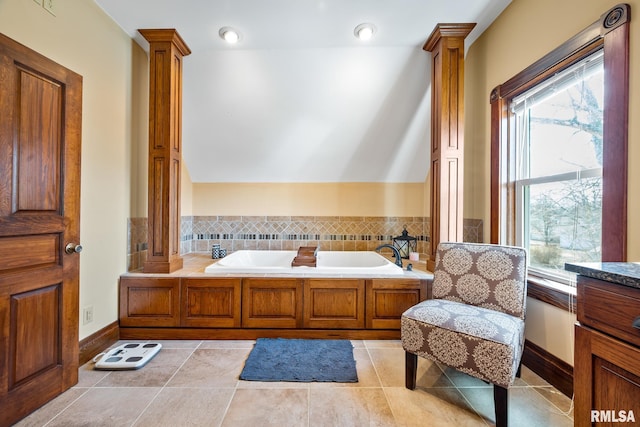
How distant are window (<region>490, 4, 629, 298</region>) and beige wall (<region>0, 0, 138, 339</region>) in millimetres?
3102

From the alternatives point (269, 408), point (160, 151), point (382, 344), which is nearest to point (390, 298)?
point (382, 344)

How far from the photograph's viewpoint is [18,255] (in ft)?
4.72

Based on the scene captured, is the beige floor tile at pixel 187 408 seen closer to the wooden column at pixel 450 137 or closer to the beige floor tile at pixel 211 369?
the beige floor tile at pixel 211 369

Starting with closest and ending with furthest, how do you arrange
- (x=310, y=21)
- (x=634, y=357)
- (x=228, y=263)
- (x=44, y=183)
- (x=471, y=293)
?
(x=634, y=357) < (x=44, y=183) < (x=471, y=293) < (x=310, y=21) < (x=228, y=263)

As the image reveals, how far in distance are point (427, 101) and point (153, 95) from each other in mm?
2499

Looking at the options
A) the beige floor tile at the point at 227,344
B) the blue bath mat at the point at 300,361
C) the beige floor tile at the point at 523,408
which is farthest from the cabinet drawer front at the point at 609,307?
the beige floor tile at the point at 227,344

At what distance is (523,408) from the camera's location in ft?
5.07

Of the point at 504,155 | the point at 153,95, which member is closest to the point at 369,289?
the point at 504,155

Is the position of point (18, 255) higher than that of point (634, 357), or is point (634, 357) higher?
point (18, 255)

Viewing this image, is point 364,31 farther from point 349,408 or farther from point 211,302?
point 349,408

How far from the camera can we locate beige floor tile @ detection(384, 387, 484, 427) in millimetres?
1438

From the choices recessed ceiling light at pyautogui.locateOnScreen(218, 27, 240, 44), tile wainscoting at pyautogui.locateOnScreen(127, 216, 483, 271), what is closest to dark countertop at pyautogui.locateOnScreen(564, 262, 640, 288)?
tile wainscoting at pyautogui.locateOnScreen(127, 216, 483, 271)

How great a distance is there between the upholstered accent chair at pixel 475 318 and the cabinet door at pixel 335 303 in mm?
634

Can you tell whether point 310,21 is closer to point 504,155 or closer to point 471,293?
point 504,155
